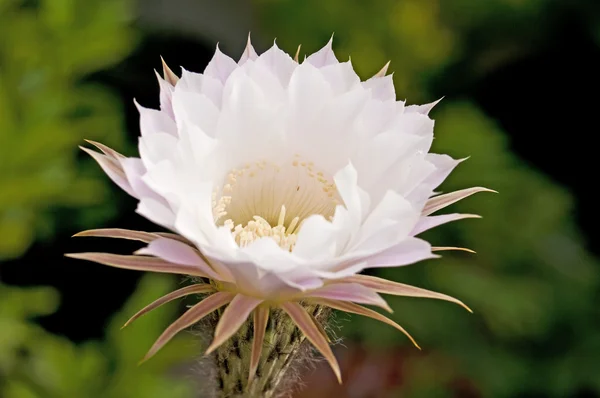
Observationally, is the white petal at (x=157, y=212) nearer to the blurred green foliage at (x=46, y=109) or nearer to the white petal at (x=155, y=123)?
the white petal at (x=155, y=123)

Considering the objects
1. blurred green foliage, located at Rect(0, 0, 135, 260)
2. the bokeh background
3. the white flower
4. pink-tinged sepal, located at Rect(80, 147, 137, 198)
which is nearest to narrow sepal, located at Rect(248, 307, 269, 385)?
the white flower

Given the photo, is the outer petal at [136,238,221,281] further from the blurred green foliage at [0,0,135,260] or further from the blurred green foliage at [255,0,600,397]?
the blurred green foliage at [255,0,600,397]

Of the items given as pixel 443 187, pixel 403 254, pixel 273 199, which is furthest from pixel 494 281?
pixel 403 254

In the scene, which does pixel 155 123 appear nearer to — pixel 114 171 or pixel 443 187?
pixel 114 171

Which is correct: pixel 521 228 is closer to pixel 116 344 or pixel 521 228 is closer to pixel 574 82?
pixel 574 82

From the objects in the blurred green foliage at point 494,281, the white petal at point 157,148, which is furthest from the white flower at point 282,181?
the blurred green foliage at point 494,281

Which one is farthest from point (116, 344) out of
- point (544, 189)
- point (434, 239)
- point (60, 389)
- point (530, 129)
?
point (530, 129)
